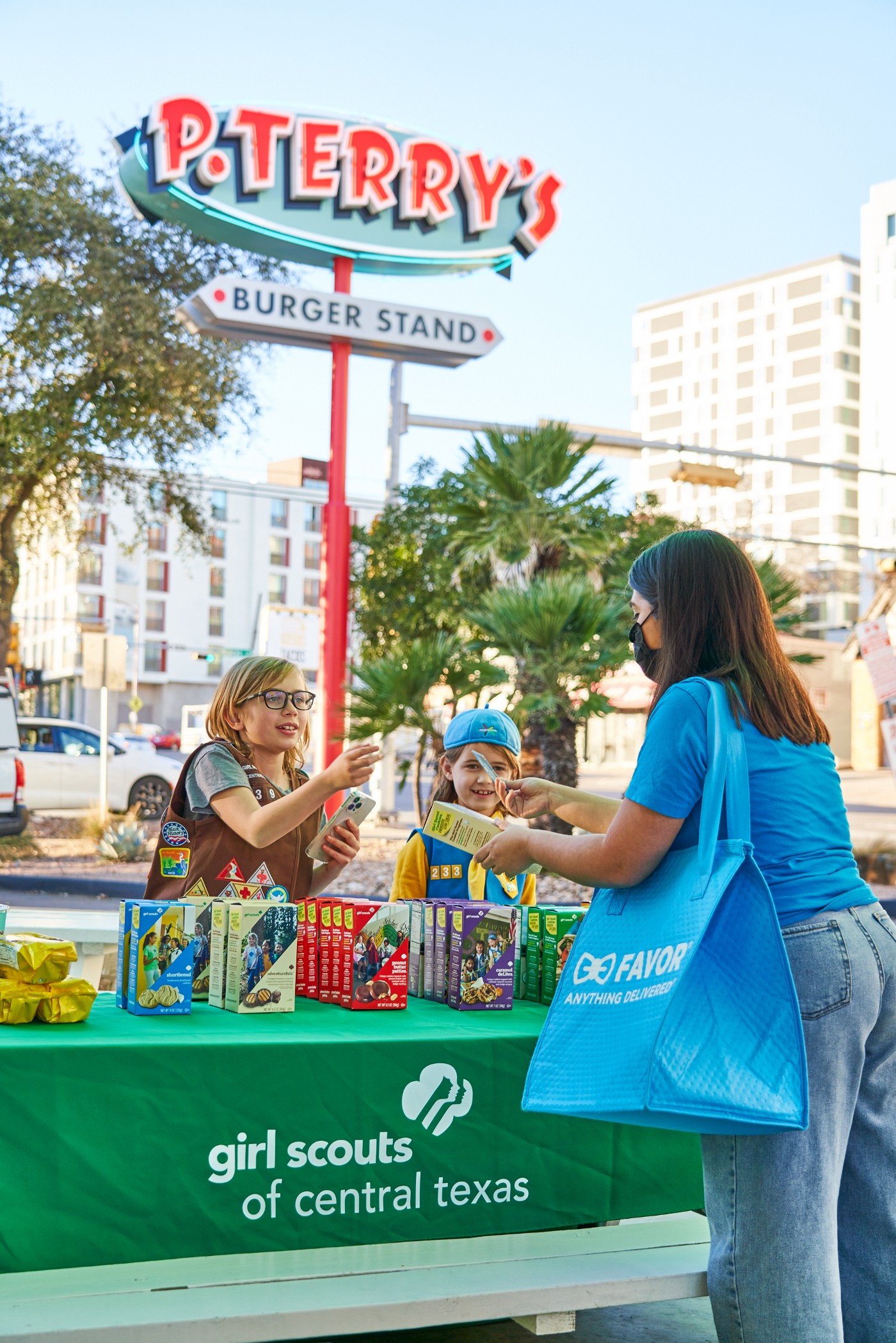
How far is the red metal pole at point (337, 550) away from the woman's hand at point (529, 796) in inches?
420

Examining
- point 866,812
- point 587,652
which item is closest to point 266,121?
point 587,652

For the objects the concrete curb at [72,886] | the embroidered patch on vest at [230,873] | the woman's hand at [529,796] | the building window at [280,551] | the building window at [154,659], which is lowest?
the concrete curb at [72,886]

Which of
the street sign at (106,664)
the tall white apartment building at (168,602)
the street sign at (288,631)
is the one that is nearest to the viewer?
the street sign at (106,664)

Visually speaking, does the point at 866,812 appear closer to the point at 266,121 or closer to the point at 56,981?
the point at 266,121

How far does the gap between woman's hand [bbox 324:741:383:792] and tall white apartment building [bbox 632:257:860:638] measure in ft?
358

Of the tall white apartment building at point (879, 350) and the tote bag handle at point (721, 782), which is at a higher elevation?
the tall white apartment building at point (879, 350)

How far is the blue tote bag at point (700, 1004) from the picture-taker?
221cm

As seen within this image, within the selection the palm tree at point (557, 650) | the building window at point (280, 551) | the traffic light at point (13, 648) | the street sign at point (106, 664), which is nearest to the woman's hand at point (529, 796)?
the palm tree at point (557, 650)

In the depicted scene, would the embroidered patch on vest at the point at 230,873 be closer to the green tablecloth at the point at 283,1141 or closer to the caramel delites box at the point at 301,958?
the caramel delites box at the point at 301,958

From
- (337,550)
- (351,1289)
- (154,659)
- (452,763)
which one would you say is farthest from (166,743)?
(351,1289)

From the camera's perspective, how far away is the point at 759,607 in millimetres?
2516

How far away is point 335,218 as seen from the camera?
14492 millimetres

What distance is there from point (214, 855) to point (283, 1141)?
1.19m

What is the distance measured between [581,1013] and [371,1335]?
157cm
